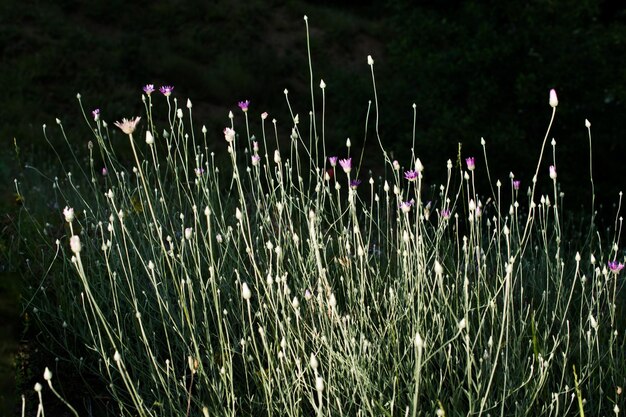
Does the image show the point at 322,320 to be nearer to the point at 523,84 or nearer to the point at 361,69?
the point at 523,84

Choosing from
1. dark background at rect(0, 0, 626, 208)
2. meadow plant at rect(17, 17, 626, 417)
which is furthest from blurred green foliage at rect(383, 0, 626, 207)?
meadow plant at rect(17, 17, 626, 417)

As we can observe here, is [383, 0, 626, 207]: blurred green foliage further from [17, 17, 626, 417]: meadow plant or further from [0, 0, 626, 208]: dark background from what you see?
[17, 17, 626, 417]: meadow plant

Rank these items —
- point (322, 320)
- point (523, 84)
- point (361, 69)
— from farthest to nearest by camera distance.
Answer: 1. point (361, 69)
2. point (523, 84)
3. point (322, 320)

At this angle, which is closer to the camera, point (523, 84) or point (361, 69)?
point (523, 84)

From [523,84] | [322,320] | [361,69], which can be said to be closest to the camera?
[322,320]

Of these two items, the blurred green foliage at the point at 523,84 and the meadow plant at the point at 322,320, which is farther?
the blurred green foliage at the point at 523,84

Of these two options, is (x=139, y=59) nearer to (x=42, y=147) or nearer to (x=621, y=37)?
(x=42, y=147)

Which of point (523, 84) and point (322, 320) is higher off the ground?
point (523, 84)

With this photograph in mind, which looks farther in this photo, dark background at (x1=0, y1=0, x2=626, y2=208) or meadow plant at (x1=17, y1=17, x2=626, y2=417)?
dark background at (x1=0, y1=0, x2=626, y2=208)

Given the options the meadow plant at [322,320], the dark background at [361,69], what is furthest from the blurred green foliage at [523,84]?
the meadow plant at [322,320]

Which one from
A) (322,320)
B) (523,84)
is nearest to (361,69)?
(523,84)

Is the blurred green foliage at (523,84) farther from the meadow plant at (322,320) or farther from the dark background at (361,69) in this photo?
the meadow plant at (322,320)

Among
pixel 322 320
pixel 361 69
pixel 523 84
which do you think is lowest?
pixel 361 69

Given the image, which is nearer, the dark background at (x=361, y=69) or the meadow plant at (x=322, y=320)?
the meadow plant at (x=322, y=320)
